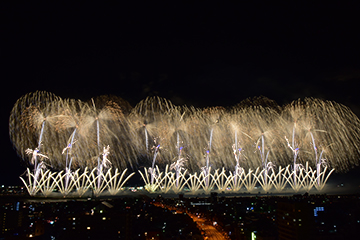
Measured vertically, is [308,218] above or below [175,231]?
above

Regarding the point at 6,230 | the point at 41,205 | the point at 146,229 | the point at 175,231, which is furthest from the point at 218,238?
the point at 41,205

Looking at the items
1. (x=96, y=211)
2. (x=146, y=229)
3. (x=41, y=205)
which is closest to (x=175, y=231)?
(x=146, y=229)

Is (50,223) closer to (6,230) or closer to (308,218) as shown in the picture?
(6,230)

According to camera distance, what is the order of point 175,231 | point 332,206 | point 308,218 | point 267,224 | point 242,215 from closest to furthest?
point 308,218, point 175,231, point 267,224, point 242,215, point 332,206

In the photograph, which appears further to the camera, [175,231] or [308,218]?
[175,231]

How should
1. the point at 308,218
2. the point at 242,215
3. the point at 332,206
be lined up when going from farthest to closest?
the point at 332,206 → the point at 242,215 → the point at 308,218

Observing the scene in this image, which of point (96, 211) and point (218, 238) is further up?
point (96, 211)

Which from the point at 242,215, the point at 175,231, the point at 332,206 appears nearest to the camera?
the point at 175,231

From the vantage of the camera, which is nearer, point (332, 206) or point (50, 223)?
point (50, 223)

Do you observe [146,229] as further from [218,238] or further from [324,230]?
[324,230]

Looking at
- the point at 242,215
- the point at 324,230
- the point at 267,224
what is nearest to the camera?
the point at 324,230
